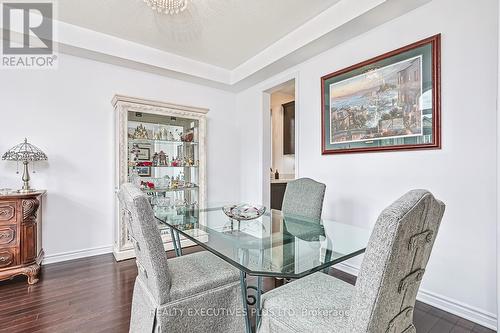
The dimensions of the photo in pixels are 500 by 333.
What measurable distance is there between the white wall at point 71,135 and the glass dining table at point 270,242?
4.92 ft

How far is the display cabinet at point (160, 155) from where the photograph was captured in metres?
3.05

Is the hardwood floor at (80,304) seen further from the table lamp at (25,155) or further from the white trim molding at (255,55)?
the white trim molding at (255,55)

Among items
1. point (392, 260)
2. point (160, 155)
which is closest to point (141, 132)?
point (160, 155)

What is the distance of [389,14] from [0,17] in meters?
3.66

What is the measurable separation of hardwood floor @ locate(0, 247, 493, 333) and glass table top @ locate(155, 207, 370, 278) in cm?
78

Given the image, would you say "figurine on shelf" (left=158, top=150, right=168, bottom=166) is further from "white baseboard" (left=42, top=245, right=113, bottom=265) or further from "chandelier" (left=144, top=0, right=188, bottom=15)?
"chandelier" (left=144, top=0, right=188, bottom=15)

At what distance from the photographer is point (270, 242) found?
155 cm

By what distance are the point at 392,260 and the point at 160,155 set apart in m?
3.30

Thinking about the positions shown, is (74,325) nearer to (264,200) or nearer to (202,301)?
(202,301)

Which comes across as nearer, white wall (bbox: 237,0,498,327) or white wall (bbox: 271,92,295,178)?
white wall (bbox: 237,0,498,327)

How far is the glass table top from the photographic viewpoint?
1.20 metres

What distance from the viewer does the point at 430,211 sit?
0.88 metres

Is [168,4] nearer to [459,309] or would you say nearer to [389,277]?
[389,277]

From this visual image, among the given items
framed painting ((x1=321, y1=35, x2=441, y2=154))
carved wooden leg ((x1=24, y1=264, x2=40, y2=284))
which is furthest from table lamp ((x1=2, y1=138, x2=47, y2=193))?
framed painting ((x1=321, y1=35, x2=441, y2=154))
